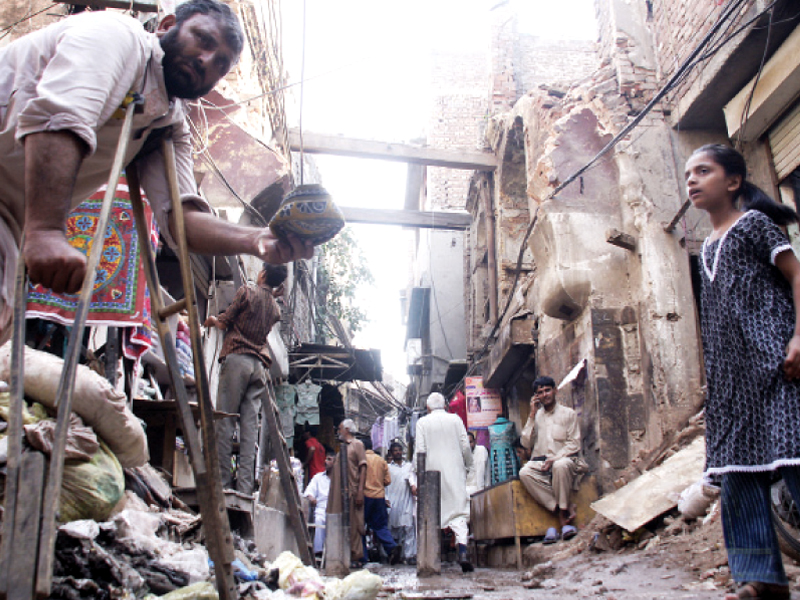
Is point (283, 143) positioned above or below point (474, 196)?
below

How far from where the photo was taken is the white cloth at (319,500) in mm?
9359

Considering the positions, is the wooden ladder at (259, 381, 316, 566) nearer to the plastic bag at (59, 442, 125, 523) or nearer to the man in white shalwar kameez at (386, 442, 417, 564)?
the plastic bag at (59, 442, 125, 523)

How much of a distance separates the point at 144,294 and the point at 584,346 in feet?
18.3

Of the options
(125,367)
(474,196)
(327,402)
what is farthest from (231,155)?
(327,402)

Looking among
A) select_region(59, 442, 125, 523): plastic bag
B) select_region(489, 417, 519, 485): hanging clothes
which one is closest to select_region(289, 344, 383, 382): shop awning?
select_region(489, 417, 519, 485): hanging clothes

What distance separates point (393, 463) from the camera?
38.0 feet

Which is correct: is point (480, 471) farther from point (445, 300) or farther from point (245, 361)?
point (445, 300)

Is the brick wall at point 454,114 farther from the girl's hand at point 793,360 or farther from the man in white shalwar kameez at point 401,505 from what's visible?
the girl's hand at point 793,360

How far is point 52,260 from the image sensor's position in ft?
4.60

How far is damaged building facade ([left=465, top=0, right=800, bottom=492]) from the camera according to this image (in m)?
6.93

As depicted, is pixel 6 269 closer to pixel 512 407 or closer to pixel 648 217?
pixel 648 217

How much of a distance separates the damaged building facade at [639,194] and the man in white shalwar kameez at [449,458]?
1488 mm

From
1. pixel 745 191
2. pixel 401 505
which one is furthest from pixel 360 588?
pixel 401 505

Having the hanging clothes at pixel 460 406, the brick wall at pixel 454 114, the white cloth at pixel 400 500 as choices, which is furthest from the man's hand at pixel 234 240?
the brick wall at pixel 454 114
